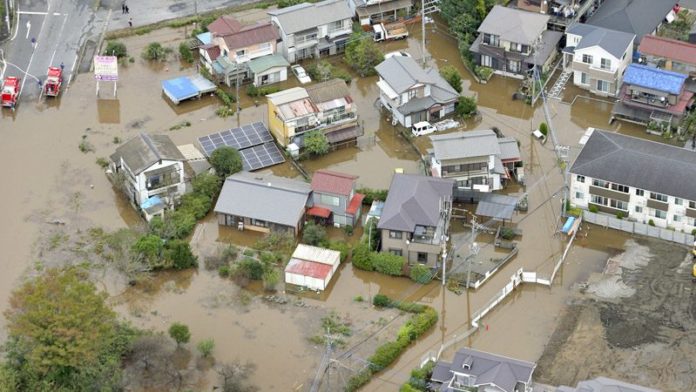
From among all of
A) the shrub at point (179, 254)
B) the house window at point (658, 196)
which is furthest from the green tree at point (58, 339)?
the house window at point (658, 196)

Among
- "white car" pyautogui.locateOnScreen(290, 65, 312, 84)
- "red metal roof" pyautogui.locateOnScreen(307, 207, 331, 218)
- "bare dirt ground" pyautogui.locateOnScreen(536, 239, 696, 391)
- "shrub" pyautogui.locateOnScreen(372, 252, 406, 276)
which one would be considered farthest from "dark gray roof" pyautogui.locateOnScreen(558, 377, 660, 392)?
"white car" pyautogui.locateOnScreen(290, 65, 312, 84)

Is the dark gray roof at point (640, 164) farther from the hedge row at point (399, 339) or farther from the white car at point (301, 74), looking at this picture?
the white car at point (301, 74)

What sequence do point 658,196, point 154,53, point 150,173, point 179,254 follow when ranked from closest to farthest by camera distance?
point 179,254 → point 658,196 → point 150,173 → point 154,53

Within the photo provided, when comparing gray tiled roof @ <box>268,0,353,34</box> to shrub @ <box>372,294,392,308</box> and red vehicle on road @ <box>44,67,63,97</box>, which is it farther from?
shrub @ <box>372,294,392,308</box>

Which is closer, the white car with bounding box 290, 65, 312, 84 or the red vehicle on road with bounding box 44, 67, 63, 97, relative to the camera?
the red vehicle on road with bounding box 44, 67, 63, 97

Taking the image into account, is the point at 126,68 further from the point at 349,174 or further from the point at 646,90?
the point at 646,90

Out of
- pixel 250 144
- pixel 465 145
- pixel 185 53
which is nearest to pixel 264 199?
pixel 250 144

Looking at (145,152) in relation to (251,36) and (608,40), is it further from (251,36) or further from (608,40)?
(608,40)
